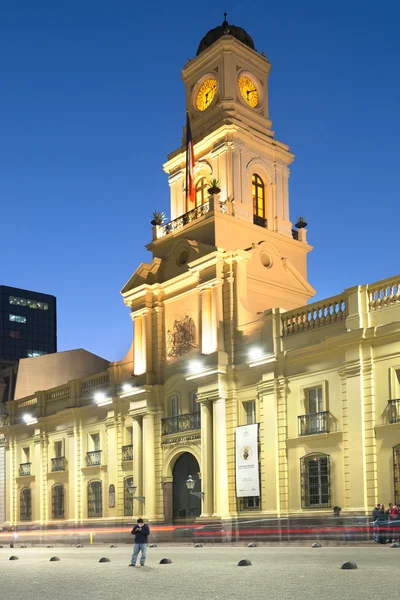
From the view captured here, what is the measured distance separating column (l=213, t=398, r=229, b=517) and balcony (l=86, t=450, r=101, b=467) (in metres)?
11.6

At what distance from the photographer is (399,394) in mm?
29938

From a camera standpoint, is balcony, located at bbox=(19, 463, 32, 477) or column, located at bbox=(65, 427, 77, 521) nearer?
column, located at bbox=(65, 427, 77, 521)

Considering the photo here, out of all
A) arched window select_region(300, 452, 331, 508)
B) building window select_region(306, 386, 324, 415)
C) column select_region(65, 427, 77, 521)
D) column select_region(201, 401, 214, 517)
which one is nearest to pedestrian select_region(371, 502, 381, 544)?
arched window select_region(300, 452, 331, 508)

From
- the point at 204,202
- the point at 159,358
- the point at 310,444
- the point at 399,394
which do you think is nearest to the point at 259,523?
the point at 310,444

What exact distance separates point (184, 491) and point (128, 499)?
4.61m

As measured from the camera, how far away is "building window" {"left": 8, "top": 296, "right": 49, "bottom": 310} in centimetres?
13975

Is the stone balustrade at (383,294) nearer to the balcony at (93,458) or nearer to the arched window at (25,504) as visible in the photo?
the balcony at (93,458)

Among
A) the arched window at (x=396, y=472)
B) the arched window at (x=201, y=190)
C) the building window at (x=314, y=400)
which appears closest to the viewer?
the arched window at (x=396, y=472)

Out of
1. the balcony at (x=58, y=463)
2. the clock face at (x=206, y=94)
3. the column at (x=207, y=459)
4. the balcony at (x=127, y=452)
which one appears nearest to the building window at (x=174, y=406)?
the column at (x=207, y=459)

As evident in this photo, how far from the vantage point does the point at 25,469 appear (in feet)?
176

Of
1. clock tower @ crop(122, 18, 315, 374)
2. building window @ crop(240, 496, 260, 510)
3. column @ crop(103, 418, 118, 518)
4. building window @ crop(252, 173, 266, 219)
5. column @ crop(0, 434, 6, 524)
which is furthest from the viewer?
column @ crop(0, 434, 6, 524)

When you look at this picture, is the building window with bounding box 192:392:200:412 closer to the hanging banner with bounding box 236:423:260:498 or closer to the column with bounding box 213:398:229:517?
the column with bounding box 213:398:229:517

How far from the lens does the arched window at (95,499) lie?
4600 cm

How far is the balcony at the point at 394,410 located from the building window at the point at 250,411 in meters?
8.02
